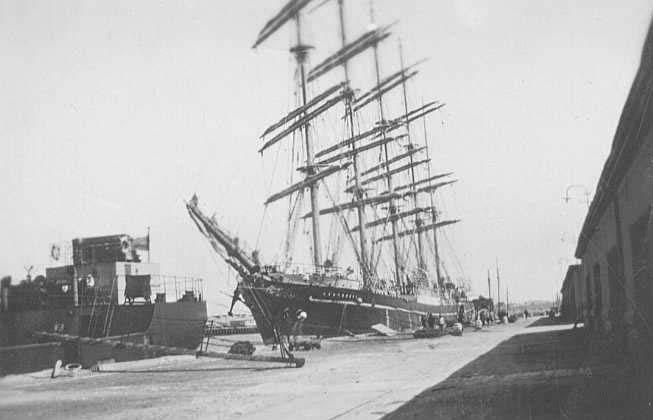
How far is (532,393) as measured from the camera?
10695 mm

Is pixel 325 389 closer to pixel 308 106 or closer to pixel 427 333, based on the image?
pixel 427 333

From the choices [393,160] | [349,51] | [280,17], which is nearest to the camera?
[280,17]

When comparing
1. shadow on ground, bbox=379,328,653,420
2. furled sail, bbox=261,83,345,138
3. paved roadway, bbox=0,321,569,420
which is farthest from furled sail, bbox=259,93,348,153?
shadow on ground, bbox=379,328,653,420

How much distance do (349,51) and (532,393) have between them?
38665mm

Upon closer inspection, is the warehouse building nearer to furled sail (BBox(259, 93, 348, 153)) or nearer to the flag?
the flag

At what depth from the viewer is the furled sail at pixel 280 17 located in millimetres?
41084

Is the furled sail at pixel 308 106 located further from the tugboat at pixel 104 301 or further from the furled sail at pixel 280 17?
the tugboat at pixel 104 301

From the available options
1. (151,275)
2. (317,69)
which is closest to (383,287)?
(317,69)

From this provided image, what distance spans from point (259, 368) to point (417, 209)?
47.9 meters

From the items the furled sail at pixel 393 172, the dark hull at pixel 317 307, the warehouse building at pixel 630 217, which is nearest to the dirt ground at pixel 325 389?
the warehouse building at pixel 630 217

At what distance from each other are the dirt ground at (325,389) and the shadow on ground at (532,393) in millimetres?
21

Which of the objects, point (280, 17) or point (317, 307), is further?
point (280, 17)

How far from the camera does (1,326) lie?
23.2 m

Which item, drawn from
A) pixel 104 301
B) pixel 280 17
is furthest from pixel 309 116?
pixel 104 301
